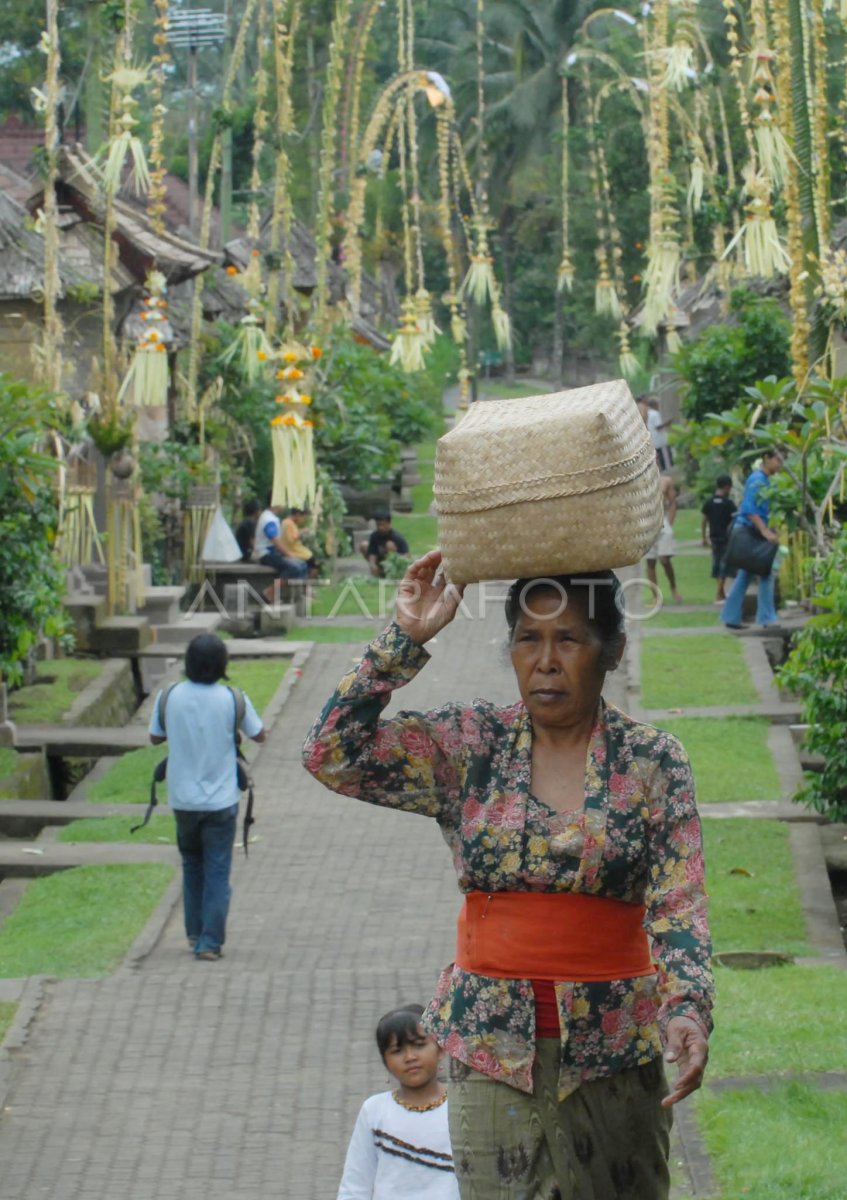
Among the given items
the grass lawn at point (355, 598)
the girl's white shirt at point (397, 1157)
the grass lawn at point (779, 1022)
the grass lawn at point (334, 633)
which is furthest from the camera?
the grass lawn at point (355, 598)

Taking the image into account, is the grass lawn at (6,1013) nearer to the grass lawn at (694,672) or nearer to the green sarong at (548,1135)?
the green sarong at (548,1135)

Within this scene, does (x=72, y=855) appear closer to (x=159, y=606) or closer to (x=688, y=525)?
(x=159, y=606)

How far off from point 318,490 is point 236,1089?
15.5 meters

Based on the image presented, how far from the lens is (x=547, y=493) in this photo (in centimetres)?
374

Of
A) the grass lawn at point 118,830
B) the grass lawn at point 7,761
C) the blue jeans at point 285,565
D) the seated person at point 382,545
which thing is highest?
the grass lawn at point 118,830

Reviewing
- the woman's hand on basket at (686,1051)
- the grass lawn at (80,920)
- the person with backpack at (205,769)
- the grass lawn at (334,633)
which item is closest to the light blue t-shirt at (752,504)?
the grass lawn at (334,633)

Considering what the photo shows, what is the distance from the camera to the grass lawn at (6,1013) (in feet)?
25.6

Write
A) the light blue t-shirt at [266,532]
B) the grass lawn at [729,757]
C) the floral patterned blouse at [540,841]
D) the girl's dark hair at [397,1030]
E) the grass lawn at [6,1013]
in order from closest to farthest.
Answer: the floral patterned blouse at [540,841], the girl's dark hair at [397,1030], the grass lawn at [6,1013], the grass lawn at [729,757], the light blue t-shirt at [266,532]

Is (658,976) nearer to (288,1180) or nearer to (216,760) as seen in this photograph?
(288,1180)

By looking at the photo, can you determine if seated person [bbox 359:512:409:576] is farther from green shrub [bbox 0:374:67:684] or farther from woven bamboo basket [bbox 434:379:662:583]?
woven bamboo basket [bbox 434:379:662:583]

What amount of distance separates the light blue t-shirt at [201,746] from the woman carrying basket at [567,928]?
5174 millimetres

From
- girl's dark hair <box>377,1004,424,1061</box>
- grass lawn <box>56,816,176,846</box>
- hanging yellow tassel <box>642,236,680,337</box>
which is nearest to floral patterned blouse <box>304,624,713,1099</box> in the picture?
girl's dark hair <box>377,1004,424,1061</box>

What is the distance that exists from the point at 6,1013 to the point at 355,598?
14502 mm

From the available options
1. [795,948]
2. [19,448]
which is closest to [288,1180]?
[795,948]
